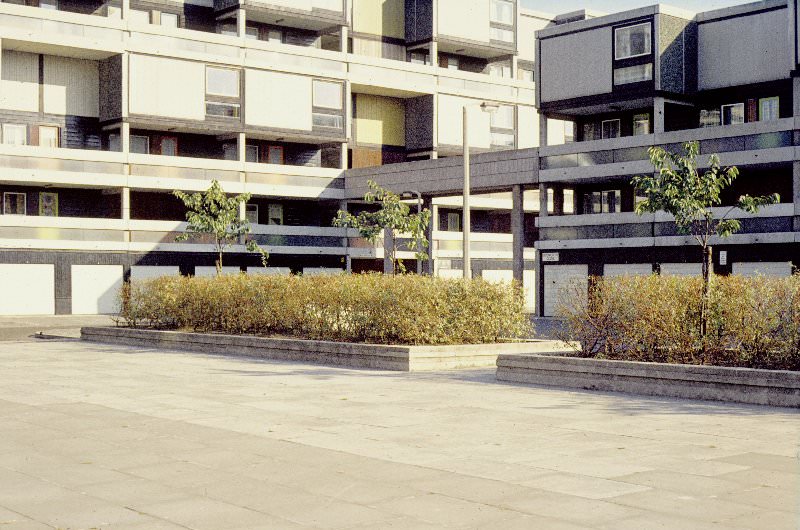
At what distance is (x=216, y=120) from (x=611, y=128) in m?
21.4

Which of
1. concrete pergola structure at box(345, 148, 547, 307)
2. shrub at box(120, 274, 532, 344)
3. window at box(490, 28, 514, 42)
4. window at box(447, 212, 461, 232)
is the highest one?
window at box(490, 28, 514, 42)

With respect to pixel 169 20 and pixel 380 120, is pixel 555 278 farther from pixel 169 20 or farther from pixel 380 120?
pixel 169 20

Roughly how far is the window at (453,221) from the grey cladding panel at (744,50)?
2639cm

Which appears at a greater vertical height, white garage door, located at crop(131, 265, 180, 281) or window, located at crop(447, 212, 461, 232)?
window, located at crop(447, 212, 461, 232)

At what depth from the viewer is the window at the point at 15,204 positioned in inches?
2169

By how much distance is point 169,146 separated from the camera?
60.3m

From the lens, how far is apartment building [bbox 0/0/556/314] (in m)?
54.2

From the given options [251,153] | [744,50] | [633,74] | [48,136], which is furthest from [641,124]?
[48,136]

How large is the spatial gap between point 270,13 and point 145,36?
844 cm

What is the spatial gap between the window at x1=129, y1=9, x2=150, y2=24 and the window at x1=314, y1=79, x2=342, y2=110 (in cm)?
1007

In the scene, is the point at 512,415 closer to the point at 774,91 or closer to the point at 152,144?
the point at 774,91

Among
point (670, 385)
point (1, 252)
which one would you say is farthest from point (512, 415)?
point (1, 252)

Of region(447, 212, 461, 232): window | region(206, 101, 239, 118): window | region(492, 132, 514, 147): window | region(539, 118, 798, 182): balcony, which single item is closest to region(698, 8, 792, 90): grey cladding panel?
region(539, 118, 798, 182): balcony

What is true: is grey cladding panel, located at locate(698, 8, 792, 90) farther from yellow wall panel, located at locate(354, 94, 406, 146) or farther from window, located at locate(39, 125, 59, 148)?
window, located at locate(39, 125, 59, 148)
